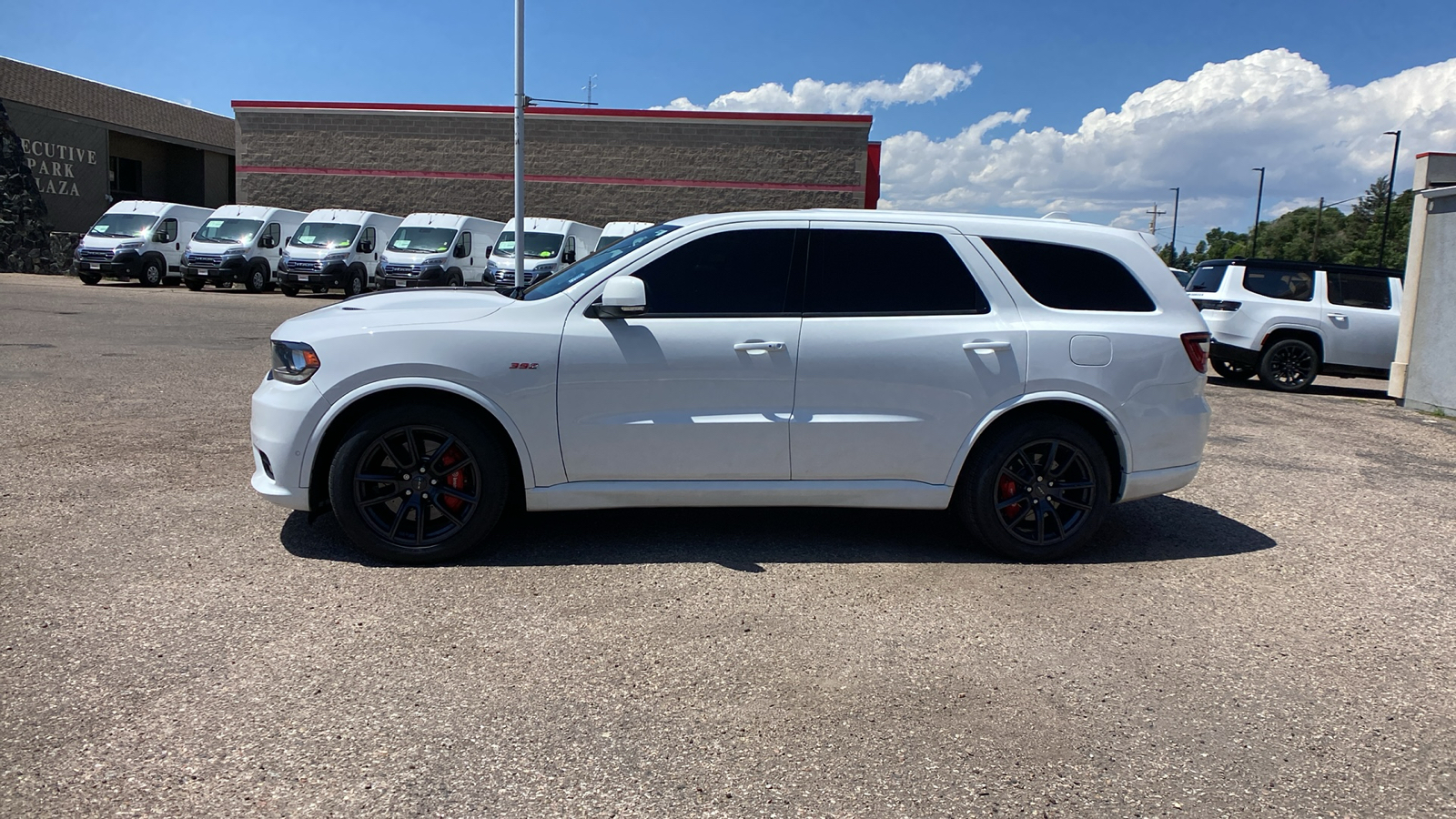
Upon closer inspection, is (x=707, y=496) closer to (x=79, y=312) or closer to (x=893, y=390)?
(x=893, y=390)

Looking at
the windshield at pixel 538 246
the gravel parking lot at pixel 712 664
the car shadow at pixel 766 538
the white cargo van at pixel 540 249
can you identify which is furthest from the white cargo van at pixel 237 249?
the car shadow at pixel 766 538

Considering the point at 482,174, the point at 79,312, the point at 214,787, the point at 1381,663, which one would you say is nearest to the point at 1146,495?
the point at 1381,663

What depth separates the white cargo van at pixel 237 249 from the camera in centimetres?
2675

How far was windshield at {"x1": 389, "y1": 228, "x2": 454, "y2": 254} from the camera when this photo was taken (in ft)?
87.7

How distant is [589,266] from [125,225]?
2706 centimetres

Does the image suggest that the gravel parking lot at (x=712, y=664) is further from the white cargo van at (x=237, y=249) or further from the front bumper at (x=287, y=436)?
the white cargo van at (x=237, y=249)

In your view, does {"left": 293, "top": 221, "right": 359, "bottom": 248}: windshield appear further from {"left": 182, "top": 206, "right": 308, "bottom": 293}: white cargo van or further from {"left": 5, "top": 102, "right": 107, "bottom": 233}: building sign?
{"left": 5, "top": 102, "right": 107, "bottom": 233}: building sign

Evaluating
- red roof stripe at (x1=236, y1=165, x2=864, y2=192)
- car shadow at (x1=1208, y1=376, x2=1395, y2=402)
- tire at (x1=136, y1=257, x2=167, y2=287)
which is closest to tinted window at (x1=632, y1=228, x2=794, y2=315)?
car shadow at (x1=1208, y1=376, x2=1395, y2=402)

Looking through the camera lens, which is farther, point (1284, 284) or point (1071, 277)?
point (1284, 284)

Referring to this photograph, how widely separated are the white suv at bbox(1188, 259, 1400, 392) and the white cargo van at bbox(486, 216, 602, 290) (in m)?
15.9

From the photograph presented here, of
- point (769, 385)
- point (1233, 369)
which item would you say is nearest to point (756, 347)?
point (769, 385)

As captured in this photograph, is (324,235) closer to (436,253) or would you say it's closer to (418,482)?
(436,253)

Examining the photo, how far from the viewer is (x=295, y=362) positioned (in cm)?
476

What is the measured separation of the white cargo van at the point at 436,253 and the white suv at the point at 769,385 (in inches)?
855
